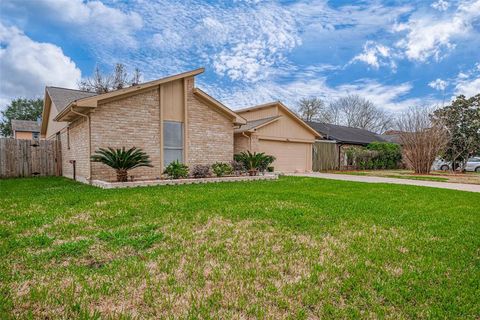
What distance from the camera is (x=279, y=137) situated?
56.2ft

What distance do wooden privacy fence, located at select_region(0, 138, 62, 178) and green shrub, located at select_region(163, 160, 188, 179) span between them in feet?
24.5

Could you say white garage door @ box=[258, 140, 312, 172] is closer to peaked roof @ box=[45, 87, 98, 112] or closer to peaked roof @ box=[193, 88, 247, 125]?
peaked roof @ box=[193, 88, 247, 125]

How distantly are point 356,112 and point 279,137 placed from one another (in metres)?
27.2

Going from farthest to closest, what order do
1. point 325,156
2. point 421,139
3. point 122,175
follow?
1. point 325,156
2. point 421,139
3. point 122,175

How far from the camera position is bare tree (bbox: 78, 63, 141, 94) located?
89.2ft

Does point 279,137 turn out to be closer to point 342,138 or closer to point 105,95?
point 342,138

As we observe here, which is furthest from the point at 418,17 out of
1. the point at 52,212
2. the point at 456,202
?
the point at 52,212

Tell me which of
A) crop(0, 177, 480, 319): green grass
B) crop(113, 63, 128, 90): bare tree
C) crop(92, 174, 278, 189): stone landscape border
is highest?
crop(113, 63, 128, 90): bare tree

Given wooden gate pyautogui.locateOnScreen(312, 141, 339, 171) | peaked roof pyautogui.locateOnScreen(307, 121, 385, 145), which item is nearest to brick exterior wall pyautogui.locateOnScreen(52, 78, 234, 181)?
wooden gate pyautogui.locateOnScreen(312, 141, 339, 171)

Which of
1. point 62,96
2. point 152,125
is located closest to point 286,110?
point 152,125

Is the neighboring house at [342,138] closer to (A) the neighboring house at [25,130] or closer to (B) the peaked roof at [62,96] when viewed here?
(B) the peaked roof at [62,96]

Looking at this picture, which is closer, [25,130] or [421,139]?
[421,139]

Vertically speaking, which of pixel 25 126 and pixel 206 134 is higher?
pixel 25 126

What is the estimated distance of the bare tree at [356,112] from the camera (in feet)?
128
